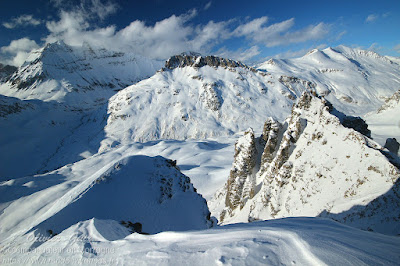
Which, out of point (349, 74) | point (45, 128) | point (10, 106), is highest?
point (349, 74)

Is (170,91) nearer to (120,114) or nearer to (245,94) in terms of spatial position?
(120,114)

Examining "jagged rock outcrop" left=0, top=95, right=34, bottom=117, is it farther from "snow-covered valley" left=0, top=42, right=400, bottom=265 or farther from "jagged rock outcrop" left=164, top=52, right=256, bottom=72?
"jagged rock outcrop" left=164, top=52, right=256, bottom=72

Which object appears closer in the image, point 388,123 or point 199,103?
point 388,123

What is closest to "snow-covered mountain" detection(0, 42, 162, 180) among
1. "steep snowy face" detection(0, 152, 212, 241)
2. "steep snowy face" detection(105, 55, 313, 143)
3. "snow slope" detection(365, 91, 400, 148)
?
"steep snowy face" detection(105, 55, 313, 143)

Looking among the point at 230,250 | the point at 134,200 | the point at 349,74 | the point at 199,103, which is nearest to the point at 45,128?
the point at 199,103

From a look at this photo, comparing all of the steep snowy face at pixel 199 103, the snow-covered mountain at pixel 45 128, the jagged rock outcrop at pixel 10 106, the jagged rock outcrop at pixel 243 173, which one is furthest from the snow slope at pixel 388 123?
the jagged rock outcrop at pixel 10 106

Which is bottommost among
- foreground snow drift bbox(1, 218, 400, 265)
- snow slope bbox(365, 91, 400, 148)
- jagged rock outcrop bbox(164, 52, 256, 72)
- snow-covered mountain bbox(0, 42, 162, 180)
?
foreground snow drift bbox(1, 218, 400, 265)

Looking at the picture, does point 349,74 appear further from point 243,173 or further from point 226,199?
point 226,199
